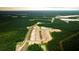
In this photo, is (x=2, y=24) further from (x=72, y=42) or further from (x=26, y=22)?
(x=72, y=42)

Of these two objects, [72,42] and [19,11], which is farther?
[19,11]
